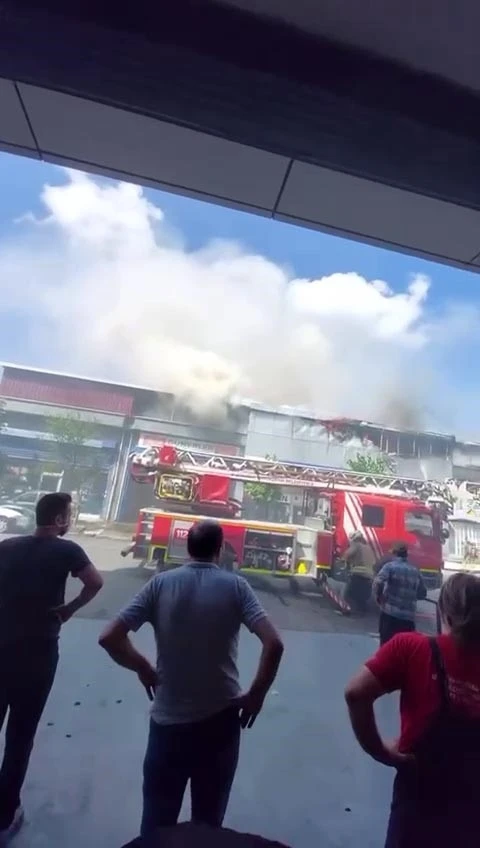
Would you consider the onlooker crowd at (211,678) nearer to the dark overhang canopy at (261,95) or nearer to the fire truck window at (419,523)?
the fire truck window at (419,523)

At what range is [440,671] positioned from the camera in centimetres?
69

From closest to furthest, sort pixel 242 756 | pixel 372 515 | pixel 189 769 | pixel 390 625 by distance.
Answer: pixel 189 769 → pixel 242 756 → pixel 390 625 → pixel 372 515

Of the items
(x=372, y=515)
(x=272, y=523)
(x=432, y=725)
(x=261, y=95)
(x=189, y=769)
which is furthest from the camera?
(x=372, y=515)

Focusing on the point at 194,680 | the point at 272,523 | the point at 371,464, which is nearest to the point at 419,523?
the point at 371,464

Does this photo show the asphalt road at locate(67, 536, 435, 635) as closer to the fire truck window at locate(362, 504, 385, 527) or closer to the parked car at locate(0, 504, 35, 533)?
the parked car at locate(0, 504, 35, 533)

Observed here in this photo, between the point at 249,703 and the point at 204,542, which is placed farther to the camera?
the point at 204,542

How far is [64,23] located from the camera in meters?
0.74

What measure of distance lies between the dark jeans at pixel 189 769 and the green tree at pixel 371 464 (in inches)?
27.9

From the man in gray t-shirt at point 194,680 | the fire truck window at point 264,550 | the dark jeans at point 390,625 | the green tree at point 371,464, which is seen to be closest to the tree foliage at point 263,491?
the fire truck window at point 264,550

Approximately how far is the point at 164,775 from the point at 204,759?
0.09m

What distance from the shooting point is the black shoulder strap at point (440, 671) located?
664 mm

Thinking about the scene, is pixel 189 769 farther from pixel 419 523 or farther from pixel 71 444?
pixel 419 523

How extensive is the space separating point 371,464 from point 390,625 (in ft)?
1.54

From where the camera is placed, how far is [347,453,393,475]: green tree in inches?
50.0
